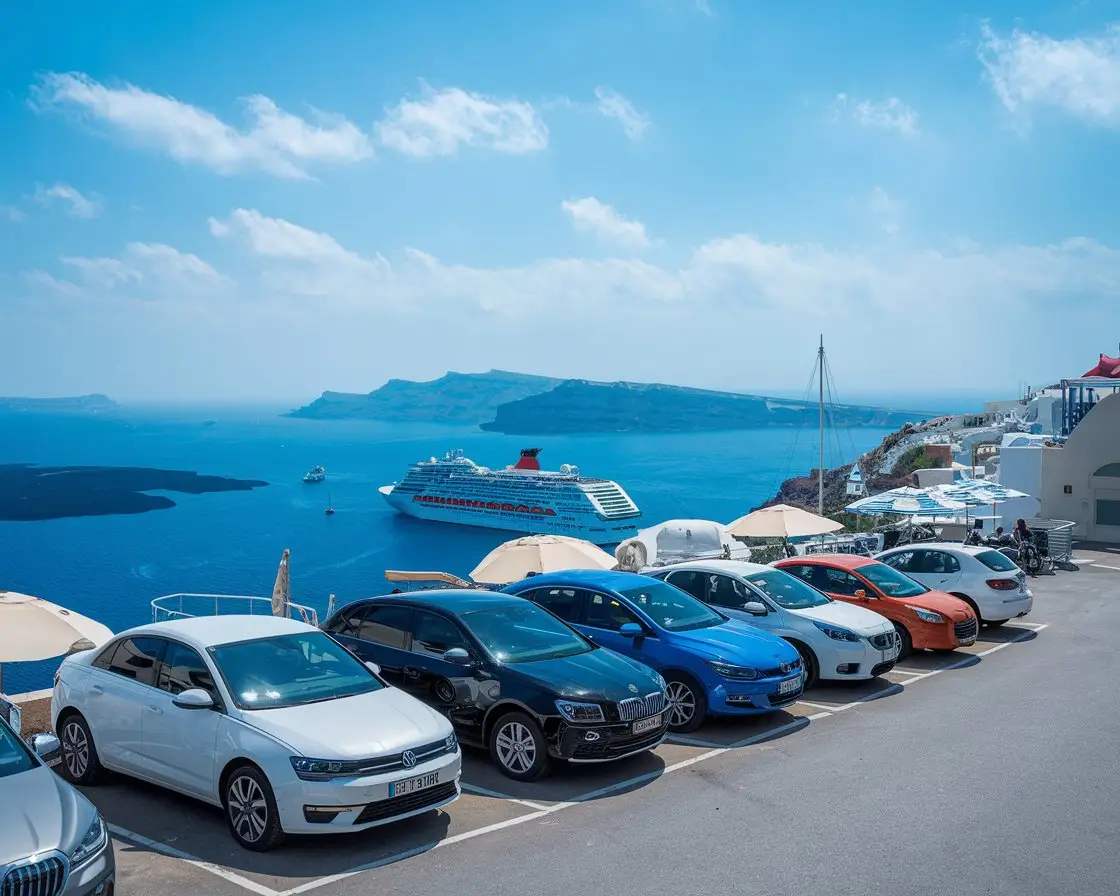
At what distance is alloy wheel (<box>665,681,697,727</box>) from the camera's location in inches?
320

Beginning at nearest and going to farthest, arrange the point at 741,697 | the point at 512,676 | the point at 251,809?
the point at 251,809
the point at 512,676
the point at 741,697

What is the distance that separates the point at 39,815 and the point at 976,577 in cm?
1197

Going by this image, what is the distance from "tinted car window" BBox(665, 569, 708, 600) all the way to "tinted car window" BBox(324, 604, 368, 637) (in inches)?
148

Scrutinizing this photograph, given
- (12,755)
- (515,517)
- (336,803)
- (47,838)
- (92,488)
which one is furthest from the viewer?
(92,488)

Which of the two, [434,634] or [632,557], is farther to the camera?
[632,557]

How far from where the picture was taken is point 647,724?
6.85 metres

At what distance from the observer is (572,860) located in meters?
5.21

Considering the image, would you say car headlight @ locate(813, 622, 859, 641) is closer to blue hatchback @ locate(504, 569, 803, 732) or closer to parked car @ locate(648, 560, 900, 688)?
parked car @ locate(648, 560, 900, 688)

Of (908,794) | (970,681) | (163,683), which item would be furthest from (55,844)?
(970,681)

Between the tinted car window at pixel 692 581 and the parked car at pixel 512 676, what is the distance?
9.76ft

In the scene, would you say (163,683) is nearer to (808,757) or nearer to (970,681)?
(808,757)

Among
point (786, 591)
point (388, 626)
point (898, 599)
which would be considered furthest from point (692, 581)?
point (388, 626)

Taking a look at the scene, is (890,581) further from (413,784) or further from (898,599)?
(413,784)

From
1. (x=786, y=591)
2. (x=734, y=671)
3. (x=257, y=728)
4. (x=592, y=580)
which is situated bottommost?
(x=734, y=671)
